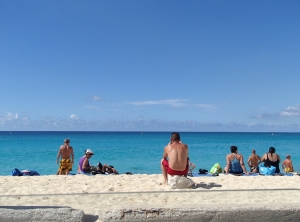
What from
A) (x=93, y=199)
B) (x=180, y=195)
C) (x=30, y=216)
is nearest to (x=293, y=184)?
(x=180, y=195)

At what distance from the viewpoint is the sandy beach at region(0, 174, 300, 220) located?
4938 millimetres

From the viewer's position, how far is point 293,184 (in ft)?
24.6

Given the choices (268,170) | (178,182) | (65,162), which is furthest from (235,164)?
(65,162)

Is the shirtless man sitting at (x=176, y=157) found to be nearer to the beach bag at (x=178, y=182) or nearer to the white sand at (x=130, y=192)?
the beach bag at (x=178, y=182)

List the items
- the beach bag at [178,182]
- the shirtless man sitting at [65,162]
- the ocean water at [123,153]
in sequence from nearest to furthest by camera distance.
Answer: the beach bag at [178,182], the shirtless man sitting at [65,162], the ocean water at [123,153]

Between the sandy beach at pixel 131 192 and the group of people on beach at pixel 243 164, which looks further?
the group of people on beach at pixel 243 164

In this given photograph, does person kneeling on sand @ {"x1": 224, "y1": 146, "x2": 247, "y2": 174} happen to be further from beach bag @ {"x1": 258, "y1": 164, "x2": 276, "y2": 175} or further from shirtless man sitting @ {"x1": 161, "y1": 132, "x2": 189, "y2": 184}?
shirtless man sitting @ {"x1": 161, "y1": 132, "x2": 189, "y2": 184}

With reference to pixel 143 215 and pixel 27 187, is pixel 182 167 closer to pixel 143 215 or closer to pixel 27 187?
pixel 27 187

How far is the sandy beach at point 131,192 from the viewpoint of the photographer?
494cm

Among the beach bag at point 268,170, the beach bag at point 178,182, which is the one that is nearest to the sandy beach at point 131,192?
the beach bag at point 178,182

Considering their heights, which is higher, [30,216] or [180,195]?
[30,216]

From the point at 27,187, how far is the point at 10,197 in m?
1.35

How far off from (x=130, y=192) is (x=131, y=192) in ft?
0.10

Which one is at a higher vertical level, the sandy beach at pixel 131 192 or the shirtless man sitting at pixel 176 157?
the shirtless man sitting at pixel 176 157
